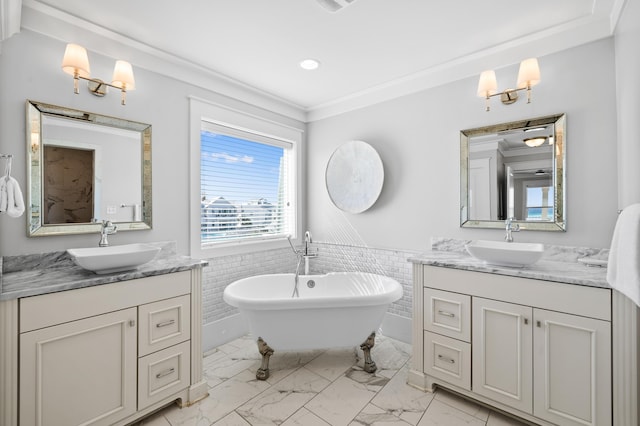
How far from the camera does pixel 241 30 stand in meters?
2.00

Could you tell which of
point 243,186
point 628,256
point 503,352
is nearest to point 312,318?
point 503,352

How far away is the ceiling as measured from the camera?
1770 millimetres

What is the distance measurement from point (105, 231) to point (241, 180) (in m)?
1.35

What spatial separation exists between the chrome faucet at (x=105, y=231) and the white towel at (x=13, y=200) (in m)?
0.53

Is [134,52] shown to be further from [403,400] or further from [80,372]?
[403,400]

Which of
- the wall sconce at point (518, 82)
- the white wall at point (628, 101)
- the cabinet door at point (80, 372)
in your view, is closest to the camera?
the cabinet door at point (80, 372)

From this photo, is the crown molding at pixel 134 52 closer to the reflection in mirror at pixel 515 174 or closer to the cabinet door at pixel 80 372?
the cabinet door at pixel 80 372

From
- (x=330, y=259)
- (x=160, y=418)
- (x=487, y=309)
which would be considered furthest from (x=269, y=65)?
(x=160, y=418)

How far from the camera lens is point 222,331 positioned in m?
2.74

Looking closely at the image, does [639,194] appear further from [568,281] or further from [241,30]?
[241,30]

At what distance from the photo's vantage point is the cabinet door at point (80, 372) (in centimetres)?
135

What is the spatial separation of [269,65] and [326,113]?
104cm

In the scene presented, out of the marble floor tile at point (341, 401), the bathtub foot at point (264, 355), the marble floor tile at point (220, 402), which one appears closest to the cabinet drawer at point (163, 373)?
the marble floor tile at point (220, 402)

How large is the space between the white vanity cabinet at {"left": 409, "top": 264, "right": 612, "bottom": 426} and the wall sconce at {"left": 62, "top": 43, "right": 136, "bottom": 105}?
242cm
